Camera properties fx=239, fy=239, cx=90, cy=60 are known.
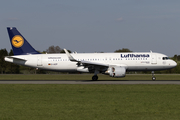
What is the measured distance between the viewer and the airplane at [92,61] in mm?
33969

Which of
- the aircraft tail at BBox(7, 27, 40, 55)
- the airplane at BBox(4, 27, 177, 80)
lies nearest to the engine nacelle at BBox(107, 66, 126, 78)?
the airplane at BBox(4, 27, 177, 80)

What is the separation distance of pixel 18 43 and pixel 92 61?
12392mm

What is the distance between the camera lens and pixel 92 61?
3603cm

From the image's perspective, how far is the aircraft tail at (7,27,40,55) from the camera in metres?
38.2

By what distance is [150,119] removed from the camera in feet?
32.3

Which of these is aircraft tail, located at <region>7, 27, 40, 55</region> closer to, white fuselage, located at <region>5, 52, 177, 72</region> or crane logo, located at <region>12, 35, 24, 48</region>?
crane logo, located at <region>12, 35, 24, 48</region>

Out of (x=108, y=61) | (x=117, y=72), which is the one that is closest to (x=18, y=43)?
(x=108, y=61)

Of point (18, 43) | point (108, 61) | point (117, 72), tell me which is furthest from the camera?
point (18, 43)

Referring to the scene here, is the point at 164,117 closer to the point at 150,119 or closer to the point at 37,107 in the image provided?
the point at 150,119

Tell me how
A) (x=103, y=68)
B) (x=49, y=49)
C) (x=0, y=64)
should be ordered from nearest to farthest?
(x=103, y=68) < (x=0, y=64) < (x=49, y=49)

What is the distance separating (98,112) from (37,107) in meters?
3.48

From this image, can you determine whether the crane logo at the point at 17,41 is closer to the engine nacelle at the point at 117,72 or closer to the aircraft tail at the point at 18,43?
the aircraft tail at the point at 18,43

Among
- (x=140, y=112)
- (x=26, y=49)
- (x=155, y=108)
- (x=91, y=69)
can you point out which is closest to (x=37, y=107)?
(x=140, y=112)

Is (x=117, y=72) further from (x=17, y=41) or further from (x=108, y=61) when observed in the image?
(x=17, y=41)
